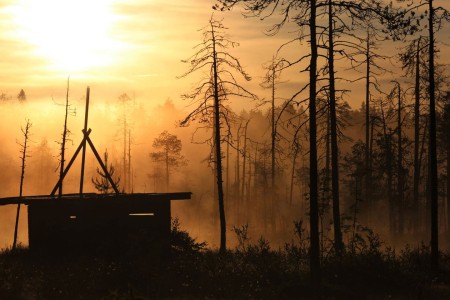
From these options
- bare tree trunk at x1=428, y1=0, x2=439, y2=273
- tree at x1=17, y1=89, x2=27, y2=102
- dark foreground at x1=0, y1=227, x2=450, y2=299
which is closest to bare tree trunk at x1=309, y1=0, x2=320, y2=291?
dark foreground at x1=0, y1=227, x2=450, y2=299

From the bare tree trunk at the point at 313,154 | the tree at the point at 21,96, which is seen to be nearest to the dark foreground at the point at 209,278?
the bare tree trunk at the point at 313,154

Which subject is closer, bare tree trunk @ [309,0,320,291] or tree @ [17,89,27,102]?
bare tree trunk @ [309,0,320,291]

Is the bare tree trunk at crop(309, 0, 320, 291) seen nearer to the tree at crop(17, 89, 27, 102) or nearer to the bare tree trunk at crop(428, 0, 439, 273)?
the bare tree trunk at crop(428, 0, 439, 273)

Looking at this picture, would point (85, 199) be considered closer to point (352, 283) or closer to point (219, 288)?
point (219, 288)

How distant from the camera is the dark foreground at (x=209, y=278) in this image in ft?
62.0

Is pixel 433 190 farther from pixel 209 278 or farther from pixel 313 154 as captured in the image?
pixel 209 278

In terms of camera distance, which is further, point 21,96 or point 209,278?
point 21,96

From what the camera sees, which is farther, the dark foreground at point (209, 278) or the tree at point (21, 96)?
the tree at point (21, 96)

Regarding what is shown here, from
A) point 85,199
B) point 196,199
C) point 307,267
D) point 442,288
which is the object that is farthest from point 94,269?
point 196,199

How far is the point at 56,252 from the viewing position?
2350cm

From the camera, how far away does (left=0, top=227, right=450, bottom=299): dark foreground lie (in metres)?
18.9

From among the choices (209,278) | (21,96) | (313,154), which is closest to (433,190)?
(313,154)

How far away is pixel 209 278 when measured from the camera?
67.0 feet

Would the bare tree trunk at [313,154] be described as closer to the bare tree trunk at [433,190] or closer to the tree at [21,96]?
the bare tree trunk at [433,190]
